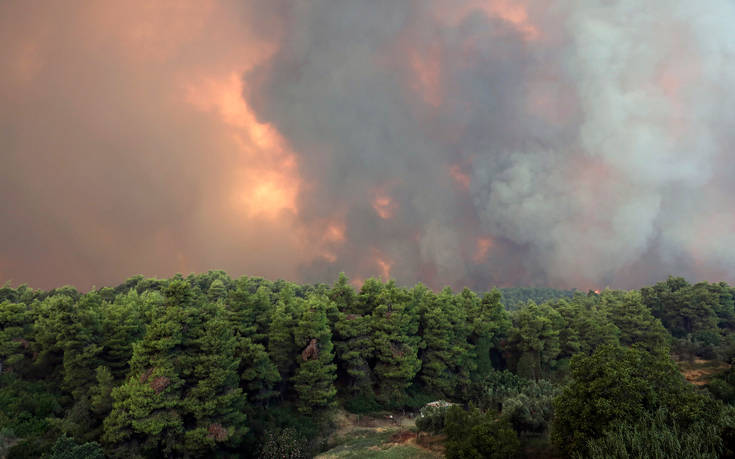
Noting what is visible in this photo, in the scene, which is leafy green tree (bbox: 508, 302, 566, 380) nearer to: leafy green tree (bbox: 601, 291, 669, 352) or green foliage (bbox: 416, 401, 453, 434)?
leafy green tree (bbox: 601, 291, 669, 352)

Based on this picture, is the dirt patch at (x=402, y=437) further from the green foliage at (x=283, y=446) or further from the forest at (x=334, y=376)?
the green foliage at (x=283, y=446)

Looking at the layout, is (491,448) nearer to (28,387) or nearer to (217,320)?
(217,320)

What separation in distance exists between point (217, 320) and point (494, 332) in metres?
46.0

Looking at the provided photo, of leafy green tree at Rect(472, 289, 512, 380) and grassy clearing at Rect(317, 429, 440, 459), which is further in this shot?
leafy green tree at Rect(472, 289, 512, 380)

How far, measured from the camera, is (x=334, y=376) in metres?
40.2

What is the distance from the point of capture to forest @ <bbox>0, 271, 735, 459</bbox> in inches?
790

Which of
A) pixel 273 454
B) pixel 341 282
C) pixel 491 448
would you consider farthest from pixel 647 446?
pixel 341 282

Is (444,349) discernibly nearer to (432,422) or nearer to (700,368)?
(432,422)

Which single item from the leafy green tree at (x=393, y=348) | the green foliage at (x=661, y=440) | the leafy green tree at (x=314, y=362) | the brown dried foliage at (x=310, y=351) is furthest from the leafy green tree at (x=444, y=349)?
the green foliage at (x=661, y=440)

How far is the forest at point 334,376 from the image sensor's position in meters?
20.1

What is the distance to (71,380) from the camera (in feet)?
107

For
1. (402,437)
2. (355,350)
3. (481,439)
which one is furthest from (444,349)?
(481,439)

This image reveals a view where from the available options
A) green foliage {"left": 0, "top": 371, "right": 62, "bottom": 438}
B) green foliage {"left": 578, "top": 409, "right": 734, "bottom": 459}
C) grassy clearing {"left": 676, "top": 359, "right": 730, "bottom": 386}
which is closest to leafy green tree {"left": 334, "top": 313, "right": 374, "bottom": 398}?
green foliage {"left": 0, "top": 371, "right": 62, "bottom": 438}

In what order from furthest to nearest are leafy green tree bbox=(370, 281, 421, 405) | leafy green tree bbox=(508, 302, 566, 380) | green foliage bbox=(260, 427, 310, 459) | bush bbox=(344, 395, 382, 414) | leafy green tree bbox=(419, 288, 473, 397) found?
leafy green tree bbox=(508, 302, 566, 380) → leafy green tree bbox=(419, 288, 473, 397) → leafy green tree bbox=(370, 281, 421, 405) → bush bbox=(344, 395, 382, 414) → green foliage bbox=(260, 427, 310, 459)
